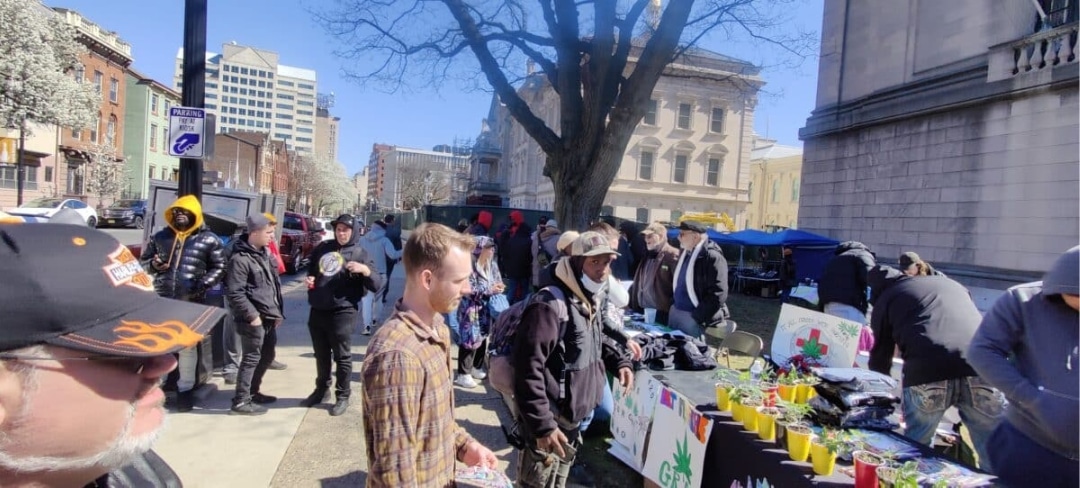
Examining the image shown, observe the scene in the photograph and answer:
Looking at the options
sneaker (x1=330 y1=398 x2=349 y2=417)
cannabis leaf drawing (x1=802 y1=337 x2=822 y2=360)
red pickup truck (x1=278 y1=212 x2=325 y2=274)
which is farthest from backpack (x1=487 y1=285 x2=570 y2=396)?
red pickup truck (x1=278 y1=212 x2=325 y2=274)

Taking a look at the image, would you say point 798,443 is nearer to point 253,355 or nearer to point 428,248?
point 428,248

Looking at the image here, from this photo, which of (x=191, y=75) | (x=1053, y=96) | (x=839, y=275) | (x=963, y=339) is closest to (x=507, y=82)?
(x=191, y=75)

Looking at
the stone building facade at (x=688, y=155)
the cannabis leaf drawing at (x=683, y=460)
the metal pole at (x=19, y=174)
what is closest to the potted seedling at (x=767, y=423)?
the cannabis leaf drawing at (x=683, y=460)

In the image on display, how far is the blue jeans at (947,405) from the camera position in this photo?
3.54 m

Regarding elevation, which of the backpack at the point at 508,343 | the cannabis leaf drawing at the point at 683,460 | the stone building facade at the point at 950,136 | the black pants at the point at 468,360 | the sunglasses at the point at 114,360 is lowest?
the black pants at the point at 468,360

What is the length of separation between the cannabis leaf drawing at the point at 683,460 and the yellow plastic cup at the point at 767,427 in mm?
615

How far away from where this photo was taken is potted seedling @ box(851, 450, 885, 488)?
2.32 m

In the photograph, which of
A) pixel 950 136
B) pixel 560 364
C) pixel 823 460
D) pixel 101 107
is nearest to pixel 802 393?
pixel 823 460

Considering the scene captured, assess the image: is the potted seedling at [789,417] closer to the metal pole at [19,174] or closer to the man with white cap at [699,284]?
the man with white cap at [699,284]

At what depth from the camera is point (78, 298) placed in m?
0.95

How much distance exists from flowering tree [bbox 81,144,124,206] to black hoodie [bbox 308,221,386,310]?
44.8 m

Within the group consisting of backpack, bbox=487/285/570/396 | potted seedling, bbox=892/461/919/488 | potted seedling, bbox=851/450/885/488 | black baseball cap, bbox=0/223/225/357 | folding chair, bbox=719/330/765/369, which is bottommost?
folding chair, bbox=719/330/765/369

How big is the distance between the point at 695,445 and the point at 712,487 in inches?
10.1

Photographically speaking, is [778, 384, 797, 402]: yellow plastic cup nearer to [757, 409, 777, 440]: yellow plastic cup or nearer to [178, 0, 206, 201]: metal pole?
[757, 409, 777, 440]: yellow plastic cup
